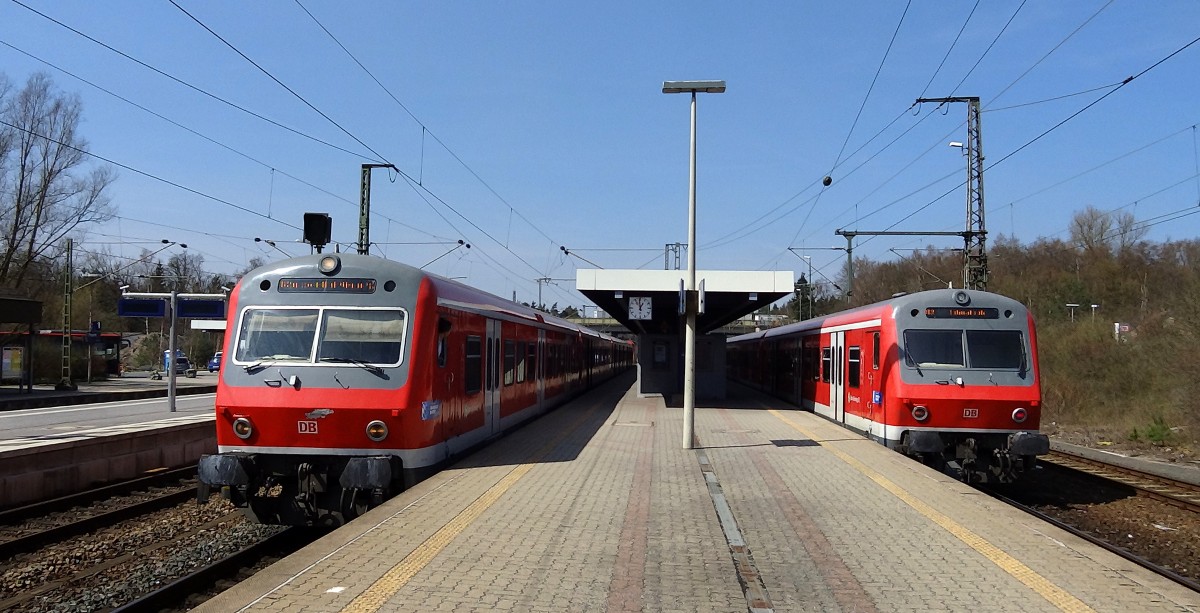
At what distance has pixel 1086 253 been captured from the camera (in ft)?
157

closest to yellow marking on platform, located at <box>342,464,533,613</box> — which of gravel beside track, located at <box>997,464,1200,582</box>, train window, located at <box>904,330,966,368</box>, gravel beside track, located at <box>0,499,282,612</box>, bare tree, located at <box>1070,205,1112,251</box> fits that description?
gravel beside track, located at <box>0,499,282,612</box>

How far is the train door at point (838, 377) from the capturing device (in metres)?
16.7

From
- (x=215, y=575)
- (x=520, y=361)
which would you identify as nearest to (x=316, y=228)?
(x=520, y=361)

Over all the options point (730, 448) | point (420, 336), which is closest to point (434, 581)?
point (420, 336)

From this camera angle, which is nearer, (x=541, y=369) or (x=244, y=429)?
(x=244, y=429)

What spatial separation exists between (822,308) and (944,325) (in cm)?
5444

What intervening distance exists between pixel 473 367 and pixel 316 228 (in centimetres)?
720

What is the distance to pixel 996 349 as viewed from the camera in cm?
1257

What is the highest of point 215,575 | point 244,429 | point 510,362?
point 510,362

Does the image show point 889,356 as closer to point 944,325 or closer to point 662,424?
point 944,325

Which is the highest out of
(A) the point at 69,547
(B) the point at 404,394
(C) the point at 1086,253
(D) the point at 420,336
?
(C) the point at 1086,253

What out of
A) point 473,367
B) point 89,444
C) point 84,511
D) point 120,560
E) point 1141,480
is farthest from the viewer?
point 1141,480

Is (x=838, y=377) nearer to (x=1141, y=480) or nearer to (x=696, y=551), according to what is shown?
(x=1141, y=480)

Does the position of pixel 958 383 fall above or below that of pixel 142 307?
below
